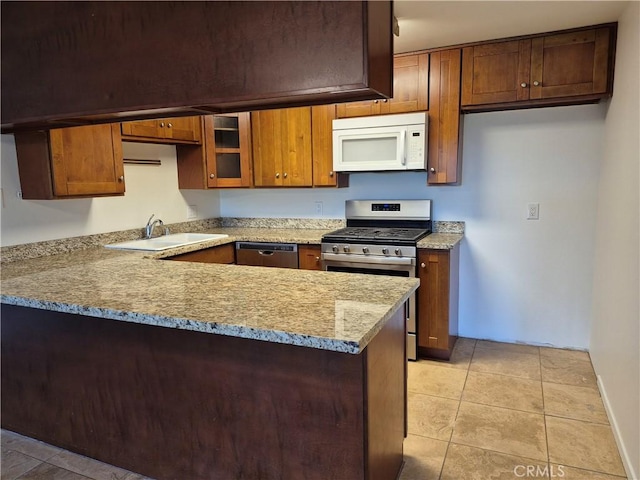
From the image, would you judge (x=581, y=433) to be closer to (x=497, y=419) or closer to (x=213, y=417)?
(x=497, y=419)

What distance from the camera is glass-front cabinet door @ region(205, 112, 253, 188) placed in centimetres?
377

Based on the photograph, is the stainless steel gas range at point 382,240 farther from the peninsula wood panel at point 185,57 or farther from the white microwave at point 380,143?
the peninsula wood panel at point 185,57

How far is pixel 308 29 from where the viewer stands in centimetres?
135

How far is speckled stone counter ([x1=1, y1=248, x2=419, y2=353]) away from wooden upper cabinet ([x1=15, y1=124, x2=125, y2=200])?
0.53 m

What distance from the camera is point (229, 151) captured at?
3826mm

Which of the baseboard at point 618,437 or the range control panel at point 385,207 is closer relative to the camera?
the baseboard at point 618,437

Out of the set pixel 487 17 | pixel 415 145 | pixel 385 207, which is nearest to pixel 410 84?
pixel 415 145

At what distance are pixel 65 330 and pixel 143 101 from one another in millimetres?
1156

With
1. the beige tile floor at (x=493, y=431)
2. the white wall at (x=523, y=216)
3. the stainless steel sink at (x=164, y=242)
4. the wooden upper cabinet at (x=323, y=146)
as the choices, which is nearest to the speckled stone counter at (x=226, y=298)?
the stainless steel sink at (x=164, y=242)

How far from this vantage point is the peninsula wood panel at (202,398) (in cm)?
154

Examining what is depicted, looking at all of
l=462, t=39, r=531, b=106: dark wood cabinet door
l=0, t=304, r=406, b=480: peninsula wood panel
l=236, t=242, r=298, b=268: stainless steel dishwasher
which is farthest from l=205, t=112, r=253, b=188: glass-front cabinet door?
l=0, t=304, r=406, b=480: peninsula wood panel

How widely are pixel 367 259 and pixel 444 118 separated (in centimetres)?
116

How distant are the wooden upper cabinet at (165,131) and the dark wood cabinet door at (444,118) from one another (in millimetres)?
1863

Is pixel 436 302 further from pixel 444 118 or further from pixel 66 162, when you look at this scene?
pixel 66 162
